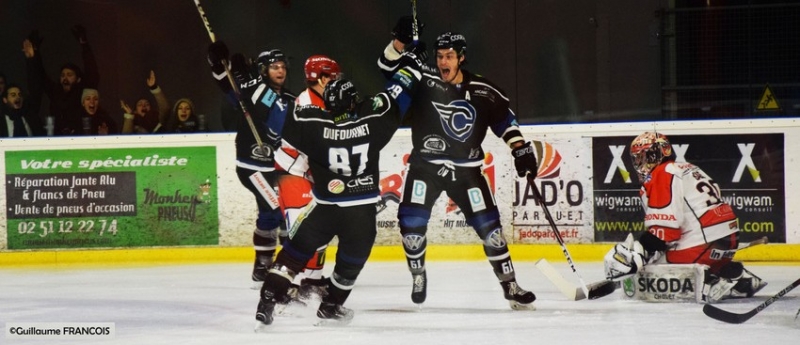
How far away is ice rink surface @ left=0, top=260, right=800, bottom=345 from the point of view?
199 inches

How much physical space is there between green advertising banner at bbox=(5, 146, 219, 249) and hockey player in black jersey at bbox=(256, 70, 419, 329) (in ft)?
11.6

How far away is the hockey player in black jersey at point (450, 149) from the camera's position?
5.98 m

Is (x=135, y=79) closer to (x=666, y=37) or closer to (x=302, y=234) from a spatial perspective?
(x=666, y=37)

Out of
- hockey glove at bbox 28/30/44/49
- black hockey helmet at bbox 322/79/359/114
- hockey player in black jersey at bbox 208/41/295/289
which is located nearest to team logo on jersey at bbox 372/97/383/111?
black hockey helmet at bbox 322/79/359/114

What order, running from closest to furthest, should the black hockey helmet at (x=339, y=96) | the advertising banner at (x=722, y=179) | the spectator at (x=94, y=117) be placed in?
1. the black hockey helmet at (x=339, y=96)
2. the advertising banner at (x=722, y=179)
3. the spectator at (x=94, y=117)

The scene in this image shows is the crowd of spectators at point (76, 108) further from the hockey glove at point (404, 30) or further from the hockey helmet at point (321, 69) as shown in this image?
the hockey glove at point (404, 30)

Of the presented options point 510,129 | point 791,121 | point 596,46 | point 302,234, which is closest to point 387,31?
point 596,46

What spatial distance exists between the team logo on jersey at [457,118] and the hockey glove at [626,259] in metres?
0.93

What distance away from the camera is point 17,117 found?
9312 mm

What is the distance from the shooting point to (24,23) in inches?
409

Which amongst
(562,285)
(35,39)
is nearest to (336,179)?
(562,285)

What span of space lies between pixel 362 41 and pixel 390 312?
15.2 ft

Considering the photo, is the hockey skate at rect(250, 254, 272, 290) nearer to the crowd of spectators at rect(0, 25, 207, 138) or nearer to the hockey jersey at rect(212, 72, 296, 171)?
the hockey jersey at rect(212, 72, 296, 171)

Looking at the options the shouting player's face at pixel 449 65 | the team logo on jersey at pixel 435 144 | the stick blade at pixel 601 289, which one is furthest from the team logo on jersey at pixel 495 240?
the shouting player's face at pixel 449 65
